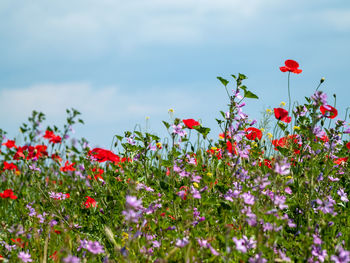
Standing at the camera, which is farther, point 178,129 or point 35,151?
point 35,151

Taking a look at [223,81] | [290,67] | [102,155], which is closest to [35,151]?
[102,155]

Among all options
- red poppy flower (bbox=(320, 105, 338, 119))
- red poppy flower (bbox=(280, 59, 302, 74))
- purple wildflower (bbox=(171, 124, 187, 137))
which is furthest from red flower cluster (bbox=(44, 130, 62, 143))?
red poppy flower (bbox=(320, 105, 338, 119))

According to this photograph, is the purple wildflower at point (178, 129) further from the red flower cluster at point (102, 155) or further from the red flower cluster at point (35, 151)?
the red flower cluster at point (35, 151)

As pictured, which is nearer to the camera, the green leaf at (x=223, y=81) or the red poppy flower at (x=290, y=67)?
the green leaf at (x=223, y=81)

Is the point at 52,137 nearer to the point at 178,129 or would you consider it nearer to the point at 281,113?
the point at 178,129

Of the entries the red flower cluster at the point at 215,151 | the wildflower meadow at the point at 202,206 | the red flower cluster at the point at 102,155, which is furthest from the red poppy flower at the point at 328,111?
the red flower cluster at the point at 102,155

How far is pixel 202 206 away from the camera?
9.22ft

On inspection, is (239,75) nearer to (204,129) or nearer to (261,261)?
(204,129)

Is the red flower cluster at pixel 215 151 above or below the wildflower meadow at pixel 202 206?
above

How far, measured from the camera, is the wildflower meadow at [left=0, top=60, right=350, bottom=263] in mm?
2164

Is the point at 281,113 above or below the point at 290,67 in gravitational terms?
below

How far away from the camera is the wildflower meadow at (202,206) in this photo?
7.10 feet

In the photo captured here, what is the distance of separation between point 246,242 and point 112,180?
1802 mm

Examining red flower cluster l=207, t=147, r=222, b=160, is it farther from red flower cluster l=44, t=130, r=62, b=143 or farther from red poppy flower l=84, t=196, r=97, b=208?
red flower cluster l=44, t=130, r=62, b=143
